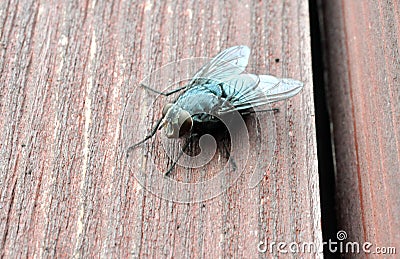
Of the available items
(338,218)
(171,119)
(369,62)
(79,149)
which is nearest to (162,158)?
(171,119)

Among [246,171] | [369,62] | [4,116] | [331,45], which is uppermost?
[331,45]

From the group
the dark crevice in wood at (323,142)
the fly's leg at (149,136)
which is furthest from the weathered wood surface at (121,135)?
the dark crevice in wood at (323,142)

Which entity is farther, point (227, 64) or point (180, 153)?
point (227, 64)

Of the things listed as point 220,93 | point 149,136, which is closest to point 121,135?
point 149,136

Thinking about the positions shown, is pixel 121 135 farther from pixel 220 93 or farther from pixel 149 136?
pixel 220 93

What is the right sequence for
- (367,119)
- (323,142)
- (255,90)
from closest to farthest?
(367,119)
(255,90)
(323,142)

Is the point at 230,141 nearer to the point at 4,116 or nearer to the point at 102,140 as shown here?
the point at 102,140

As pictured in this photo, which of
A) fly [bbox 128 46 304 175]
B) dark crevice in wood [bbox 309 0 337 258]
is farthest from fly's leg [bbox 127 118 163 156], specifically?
dark crevice in wood [bbox 309 0 337 258]
